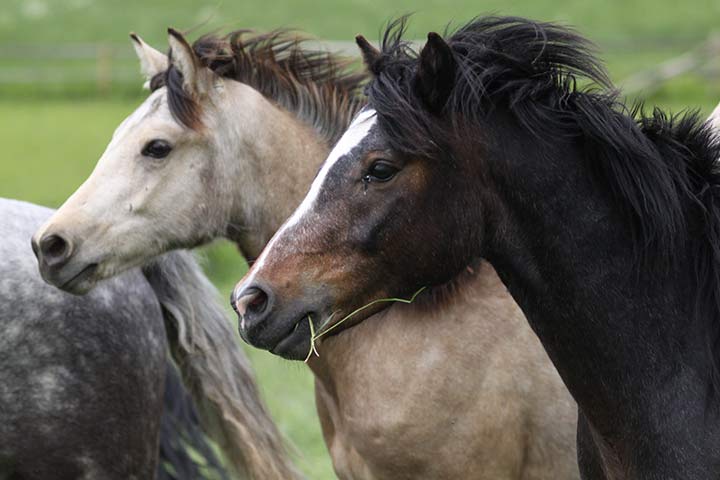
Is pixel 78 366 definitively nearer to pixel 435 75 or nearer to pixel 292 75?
pixel 292 75

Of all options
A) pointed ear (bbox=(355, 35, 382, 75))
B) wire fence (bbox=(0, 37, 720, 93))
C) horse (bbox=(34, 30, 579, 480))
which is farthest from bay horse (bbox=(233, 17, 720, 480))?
wire fence (bbox=(0, 37, 720, 93))

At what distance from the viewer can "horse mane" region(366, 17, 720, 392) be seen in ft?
9.62

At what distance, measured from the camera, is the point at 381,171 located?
2918 millimetres

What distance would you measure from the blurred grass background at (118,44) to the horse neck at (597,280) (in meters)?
13.4

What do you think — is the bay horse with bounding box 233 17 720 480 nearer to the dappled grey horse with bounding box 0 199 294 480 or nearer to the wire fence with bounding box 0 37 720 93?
the dappled grey horse with bounding box 0 199 294 480

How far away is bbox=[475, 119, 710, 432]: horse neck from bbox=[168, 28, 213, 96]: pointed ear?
1448mm

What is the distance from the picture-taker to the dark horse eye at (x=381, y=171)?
2914 mm

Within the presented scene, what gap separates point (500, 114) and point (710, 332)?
0.76 m

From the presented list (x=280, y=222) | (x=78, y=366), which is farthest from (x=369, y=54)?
(x=78, y=366)

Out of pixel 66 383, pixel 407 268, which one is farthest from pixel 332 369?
pixel 407 268

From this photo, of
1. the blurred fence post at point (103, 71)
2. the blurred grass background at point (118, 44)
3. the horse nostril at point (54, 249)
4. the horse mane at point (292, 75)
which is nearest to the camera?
the horse nostril at point (54, 249)

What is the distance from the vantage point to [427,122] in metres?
2.93

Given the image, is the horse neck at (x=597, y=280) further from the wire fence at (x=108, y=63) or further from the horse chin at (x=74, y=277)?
the wire fence at (x=108, y=63)

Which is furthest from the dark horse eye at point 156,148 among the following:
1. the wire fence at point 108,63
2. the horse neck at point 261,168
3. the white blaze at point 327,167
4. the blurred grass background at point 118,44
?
the wire fence at point 108,63
